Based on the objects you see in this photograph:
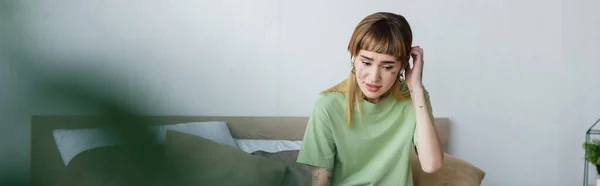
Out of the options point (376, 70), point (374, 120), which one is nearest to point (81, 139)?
point (376, 70)

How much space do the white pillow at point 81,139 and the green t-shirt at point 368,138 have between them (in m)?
1.46

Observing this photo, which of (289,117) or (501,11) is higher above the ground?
(501,11)

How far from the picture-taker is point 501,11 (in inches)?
119

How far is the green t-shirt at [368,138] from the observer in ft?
5.38

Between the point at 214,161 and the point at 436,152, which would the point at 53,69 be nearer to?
the point at 214,161

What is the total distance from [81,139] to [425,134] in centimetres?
149

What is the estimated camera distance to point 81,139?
0.15 metres

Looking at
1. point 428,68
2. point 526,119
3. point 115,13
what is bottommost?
point 526,119

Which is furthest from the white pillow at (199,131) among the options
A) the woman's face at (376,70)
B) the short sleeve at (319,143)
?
the short sleeve at (319,143)

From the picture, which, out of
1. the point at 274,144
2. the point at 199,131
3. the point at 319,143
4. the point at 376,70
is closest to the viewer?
the point at 199,131

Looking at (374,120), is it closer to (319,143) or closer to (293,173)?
(319,143)

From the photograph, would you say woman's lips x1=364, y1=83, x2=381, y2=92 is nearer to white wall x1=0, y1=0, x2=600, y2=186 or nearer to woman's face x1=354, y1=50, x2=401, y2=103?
woman's face x1=354, y1=50, x2=401, y2=103

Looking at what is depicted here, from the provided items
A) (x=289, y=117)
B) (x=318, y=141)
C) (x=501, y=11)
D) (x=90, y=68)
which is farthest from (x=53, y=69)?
(x=501, y=11)

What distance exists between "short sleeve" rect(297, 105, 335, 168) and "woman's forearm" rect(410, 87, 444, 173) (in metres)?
0.19
